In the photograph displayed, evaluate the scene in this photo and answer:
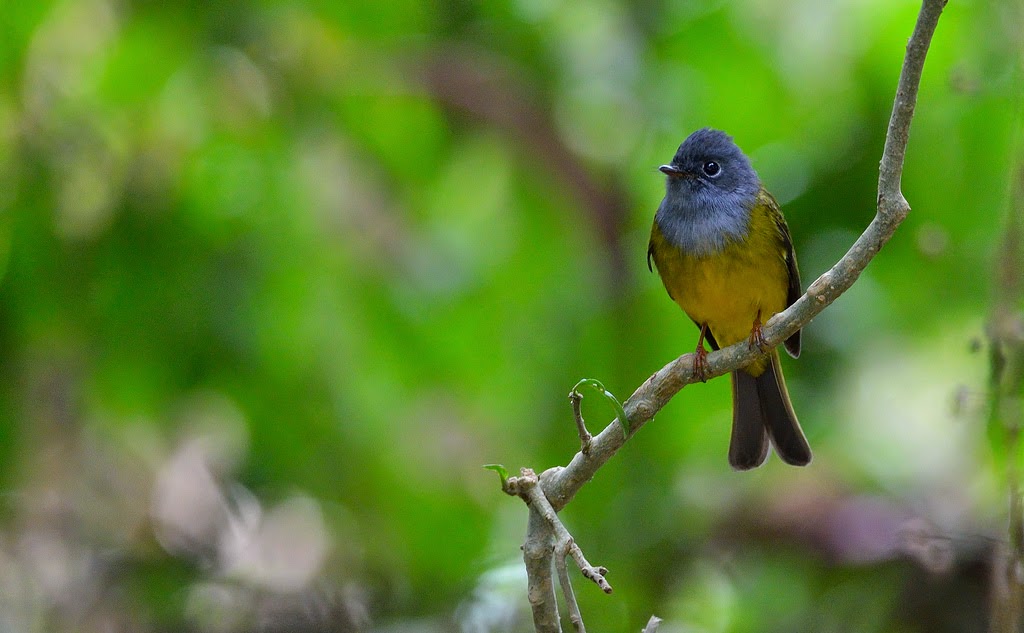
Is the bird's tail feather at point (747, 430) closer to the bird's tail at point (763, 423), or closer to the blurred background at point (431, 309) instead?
the bird's tail at point (763, 423)

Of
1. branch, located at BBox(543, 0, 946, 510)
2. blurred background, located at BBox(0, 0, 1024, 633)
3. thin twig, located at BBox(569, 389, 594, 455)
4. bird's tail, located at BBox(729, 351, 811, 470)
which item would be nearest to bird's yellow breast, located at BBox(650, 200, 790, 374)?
bird's tail, located at BBox(729, 351, 811, 470)

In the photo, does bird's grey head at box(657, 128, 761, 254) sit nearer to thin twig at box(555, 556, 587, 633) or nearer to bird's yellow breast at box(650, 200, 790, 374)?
bird's yellow breast at box(650, 200, 790, 374)

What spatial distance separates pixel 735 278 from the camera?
3668mm

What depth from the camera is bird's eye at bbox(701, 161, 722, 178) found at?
393cm

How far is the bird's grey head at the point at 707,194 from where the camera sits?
147 inches

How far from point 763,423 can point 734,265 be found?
1.73 ft

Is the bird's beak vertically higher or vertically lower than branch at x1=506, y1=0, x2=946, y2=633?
higher

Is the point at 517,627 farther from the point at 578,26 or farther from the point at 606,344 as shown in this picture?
the point at 578,26

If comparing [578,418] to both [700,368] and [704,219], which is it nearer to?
[700,368]

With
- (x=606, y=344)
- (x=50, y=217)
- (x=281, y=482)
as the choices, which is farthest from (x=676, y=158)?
(x=50, y=217)

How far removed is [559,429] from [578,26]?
1.69 metres

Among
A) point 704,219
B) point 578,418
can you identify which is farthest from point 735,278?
point 578,418

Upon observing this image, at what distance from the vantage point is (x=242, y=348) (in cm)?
438

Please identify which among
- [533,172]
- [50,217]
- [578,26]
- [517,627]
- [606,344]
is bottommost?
[517,627]
